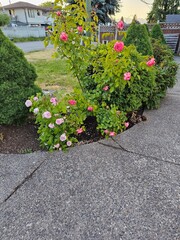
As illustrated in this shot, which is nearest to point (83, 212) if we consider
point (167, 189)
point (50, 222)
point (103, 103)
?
point (50, 222)

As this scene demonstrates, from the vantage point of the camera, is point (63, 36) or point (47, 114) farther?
point (63, 36)

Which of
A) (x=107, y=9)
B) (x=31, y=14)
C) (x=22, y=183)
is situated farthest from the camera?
(x=31, y=14)

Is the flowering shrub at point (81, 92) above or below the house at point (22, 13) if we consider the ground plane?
below

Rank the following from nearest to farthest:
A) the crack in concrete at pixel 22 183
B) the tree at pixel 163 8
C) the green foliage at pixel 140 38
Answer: the crack in concrete at pixel 22 183
the green foliage at pixel 140 38
the tree at pixel 163 8

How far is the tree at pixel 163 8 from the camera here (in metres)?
21.0

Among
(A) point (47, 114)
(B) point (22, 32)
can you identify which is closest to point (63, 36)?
(A) point (47, 114)

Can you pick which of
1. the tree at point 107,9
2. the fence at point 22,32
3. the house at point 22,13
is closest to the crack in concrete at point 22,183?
the tree at point 107,9

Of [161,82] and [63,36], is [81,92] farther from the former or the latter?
[161,82]

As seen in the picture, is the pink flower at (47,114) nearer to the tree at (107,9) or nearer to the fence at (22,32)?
the tree at (107,9)

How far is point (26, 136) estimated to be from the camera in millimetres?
2164

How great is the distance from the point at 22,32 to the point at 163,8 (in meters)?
17.7

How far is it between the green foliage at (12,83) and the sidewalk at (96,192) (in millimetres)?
550

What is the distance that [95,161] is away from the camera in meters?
1.75

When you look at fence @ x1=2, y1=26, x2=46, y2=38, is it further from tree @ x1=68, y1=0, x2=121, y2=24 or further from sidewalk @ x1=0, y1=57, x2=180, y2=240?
sidewalk @ x1=0, y1=57, x2=180, y2=240
